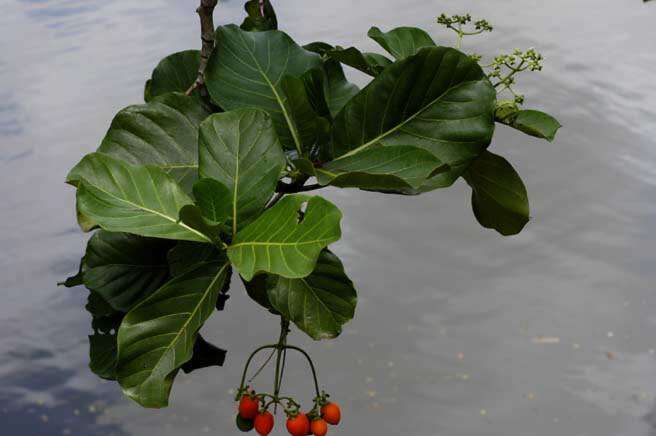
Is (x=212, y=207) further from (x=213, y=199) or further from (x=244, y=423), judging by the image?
(x=244, y=423)

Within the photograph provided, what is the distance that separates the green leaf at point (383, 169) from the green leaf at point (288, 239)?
22 mm

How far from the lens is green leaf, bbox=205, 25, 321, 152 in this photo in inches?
18.8

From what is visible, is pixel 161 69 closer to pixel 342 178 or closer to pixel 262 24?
pixel 262 24

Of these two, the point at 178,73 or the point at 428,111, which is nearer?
the point at 428,111

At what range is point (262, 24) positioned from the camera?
59cm

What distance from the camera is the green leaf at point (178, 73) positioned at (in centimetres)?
56

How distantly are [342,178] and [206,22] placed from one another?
19cm

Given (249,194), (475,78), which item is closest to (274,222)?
(249,194)

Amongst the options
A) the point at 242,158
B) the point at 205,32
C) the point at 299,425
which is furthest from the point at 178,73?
the point at 299,425

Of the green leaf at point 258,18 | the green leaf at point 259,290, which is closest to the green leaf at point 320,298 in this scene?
the green leaf at point 259,290

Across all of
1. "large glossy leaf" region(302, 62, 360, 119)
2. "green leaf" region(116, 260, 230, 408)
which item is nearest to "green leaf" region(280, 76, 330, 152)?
"large glossy leaf" region(302, 62, 360, 119)

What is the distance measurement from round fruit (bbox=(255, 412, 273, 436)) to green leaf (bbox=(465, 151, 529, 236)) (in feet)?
0.67

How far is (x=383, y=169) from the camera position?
42cm

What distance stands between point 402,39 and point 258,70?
4.7 inches
